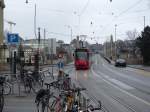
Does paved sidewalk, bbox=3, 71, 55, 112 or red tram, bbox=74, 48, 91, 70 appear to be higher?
red tram, bbox=74, 48, 91, 70

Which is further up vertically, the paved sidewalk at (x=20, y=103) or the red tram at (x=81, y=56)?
the red tram at (x=81, y=56)

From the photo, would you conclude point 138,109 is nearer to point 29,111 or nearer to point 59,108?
point 29,111

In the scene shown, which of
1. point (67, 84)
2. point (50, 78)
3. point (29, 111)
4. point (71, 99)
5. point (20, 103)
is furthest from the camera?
point (50, 78)

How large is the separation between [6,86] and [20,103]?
4.21 metres

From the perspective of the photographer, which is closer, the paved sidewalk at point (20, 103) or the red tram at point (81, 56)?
the paved sidewalk at point (20, 103)

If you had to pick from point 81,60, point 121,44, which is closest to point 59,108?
point 81,60

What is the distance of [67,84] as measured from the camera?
22.0 m

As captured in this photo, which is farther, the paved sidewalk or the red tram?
the red tram

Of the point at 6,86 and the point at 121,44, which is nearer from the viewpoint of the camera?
the point at 6,86

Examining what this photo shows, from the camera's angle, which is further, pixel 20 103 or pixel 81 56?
pixel 81 56

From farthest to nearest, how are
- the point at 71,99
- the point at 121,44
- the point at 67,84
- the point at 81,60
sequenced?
the point at 121,44 → the point at 81,60 → the point at 67,84 → the point at 71,99

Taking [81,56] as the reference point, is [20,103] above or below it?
below

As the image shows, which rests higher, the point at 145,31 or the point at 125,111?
the point at 145,31

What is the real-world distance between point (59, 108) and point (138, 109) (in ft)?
21.8
